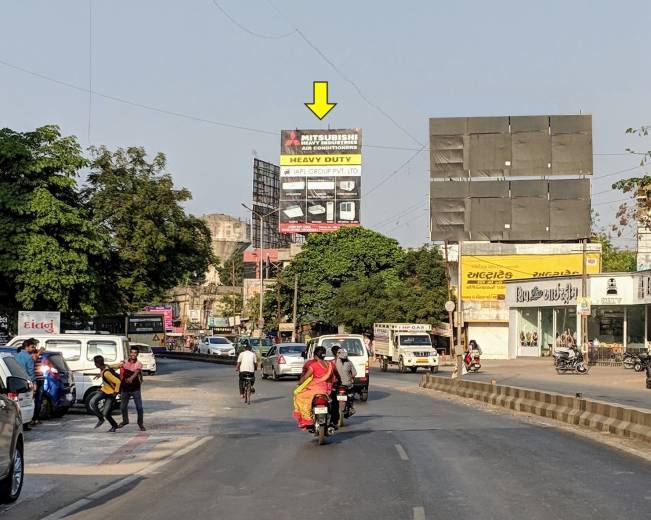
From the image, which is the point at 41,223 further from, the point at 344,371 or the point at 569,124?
the point at 569,124

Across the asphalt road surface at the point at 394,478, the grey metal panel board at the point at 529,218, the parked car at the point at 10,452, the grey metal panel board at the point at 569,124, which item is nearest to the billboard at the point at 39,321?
the asphalt road surface at the point at 394,478

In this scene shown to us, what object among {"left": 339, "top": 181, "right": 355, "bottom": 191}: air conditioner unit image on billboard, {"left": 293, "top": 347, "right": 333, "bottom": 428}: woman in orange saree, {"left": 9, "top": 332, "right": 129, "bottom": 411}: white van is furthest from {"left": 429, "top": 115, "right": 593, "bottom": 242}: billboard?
{"left": 293, "top": 347, "right": 333, "bottom": 428}: woman in orange saree

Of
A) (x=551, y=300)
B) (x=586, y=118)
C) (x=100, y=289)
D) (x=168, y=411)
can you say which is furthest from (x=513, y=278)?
(x=168, y=411)

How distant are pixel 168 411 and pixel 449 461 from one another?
1345cm

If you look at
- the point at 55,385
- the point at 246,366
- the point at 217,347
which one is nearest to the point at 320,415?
the point at 55,385

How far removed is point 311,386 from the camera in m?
17.2

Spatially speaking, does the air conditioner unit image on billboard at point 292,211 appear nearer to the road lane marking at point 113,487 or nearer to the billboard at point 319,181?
the billboard at point 319,181

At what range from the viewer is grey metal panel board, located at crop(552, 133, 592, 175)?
76.0 meters

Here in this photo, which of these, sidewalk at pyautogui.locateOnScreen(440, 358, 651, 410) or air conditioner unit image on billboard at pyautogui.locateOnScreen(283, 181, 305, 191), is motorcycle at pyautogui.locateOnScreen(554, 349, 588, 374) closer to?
sidewalk at pyautogui.locateOnScreen(440, 358, 651, 410)

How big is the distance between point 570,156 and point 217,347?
105 feet

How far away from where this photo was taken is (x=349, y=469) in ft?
44.0

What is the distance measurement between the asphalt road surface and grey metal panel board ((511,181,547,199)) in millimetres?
57007

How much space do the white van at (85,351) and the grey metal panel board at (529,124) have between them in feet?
182

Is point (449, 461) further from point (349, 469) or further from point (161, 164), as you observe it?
point (161, 164)
